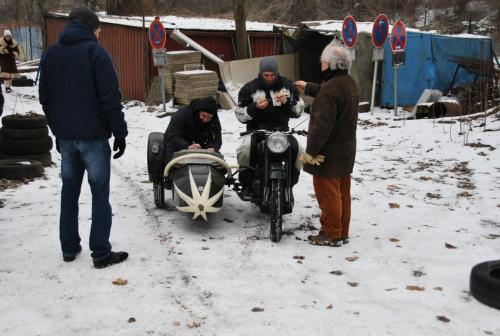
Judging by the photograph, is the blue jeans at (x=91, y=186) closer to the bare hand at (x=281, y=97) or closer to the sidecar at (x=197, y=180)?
the sidecar at (x=197, y=180)

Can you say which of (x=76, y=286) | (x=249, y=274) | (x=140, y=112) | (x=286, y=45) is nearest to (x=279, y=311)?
(x=249, y=274)

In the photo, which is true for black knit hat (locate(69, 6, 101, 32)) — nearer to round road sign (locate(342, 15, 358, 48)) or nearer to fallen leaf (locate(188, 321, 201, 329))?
fallen leaf (locate(188, 321, 201, 329))

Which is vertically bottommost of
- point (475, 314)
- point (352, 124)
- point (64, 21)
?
point (475, 314)

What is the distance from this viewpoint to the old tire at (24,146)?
27.5ft

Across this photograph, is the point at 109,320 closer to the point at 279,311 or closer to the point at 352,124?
the point at 279,311

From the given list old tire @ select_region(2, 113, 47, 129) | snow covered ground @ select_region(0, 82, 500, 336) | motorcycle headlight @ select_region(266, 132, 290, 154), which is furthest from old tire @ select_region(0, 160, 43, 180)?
motorcycle headlight @ select_region(266, 132, 290, 154)

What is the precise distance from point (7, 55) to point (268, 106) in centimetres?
1519

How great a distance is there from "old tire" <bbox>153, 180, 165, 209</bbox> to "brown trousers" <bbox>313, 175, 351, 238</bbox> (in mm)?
2092

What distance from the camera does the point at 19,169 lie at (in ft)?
26.0

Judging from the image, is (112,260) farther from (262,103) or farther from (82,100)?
(262,103)

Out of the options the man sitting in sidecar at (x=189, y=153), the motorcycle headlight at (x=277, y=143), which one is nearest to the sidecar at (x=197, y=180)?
the man sitting in sidecar at (x=189, y=153)

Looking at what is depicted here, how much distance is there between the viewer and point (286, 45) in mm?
18781

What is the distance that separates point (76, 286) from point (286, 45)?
15440 mm

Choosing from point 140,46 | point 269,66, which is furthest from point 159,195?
point 140,46
